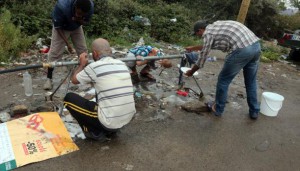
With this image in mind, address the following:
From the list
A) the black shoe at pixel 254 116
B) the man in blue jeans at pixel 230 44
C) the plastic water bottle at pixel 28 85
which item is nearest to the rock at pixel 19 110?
the plastic water bottle at pixel 28 85

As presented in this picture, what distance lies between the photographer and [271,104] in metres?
4.65

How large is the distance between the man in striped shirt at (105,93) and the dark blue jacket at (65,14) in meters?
1.28

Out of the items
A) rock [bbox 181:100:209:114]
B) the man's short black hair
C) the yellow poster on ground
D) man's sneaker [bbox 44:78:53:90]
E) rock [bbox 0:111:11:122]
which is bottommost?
rock [bbox 0:111:11:122]

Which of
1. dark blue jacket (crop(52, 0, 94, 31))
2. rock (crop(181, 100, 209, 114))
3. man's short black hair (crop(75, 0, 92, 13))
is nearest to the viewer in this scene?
man's short black hair (crop(75, 0, 92, 13))

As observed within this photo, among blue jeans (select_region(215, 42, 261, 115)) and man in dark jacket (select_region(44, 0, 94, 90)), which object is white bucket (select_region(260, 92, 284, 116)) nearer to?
blue jeans (select_region(215, 42, 261, 115))

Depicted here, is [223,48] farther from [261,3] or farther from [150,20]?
[261,3]

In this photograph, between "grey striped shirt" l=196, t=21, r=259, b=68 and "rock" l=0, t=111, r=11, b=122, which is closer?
"rock" l=0, t=111, r=11, b=122

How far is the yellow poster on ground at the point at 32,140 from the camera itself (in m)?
2.97

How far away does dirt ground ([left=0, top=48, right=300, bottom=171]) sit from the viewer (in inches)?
126

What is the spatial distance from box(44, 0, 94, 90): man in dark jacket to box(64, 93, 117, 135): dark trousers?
132 cm

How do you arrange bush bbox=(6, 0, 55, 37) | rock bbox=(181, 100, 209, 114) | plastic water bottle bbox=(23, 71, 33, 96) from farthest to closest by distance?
bush bbox=(6, 0, 55, 37), rock bbox=(181, 100, 209, 114), plastic water bottle bbox=(23, 71, 33, 96)

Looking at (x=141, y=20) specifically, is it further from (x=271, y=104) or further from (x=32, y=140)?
(x=32, y=140)

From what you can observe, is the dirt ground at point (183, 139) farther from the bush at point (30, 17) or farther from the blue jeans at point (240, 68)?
the bush at point (30, 17)

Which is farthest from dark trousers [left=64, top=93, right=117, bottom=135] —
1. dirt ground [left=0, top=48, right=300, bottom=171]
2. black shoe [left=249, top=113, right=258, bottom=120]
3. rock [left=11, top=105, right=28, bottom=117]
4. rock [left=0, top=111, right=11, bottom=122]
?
black shoe [left=249, top=113, right=258, bottom=120]
